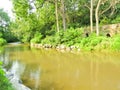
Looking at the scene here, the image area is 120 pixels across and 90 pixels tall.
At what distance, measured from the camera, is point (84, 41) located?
2298 centimetres

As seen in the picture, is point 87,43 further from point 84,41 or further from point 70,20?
point 70,20

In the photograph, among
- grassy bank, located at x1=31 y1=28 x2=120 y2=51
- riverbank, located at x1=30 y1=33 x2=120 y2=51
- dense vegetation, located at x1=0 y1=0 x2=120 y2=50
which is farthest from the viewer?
dense vegetation, located at x1=0 y1=0 x2=120 y2=50

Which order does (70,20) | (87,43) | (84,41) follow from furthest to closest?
(70,20) < (84,41) < (87,43)

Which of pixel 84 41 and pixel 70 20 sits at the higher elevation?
pixel 70 20

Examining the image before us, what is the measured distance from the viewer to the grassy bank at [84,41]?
20281mm

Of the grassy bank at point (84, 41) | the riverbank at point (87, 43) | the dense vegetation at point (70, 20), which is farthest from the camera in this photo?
the dense vegetation at point (70, 20)

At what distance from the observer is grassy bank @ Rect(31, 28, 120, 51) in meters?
20.3

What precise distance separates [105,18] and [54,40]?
7.89 meters

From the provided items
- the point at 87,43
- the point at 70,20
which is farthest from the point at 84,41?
the point at 70,20

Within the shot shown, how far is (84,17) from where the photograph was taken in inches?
1393

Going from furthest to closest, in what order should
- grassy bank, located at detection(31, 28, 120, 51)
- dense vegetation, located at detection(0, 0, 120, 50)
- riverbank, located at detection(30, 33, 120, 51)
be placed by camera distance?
dense vegetation, located at detection(0, 0, 120, 50), grassy bank, located at detection(31, 28, 120, 51), riverbank, located at detection(30, 33, 120, 51)

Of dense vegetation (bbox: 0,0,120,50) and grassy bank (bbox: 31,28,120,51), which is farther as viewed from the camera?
dense vegetation (bbox: 0,0,120,50)

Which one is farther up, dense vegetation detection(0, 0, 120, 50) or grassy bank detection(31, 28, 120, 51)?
dense vegetation detection(0, 0, 120, 50)

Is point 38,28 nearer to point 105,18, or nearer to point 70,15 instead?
point 70,15
